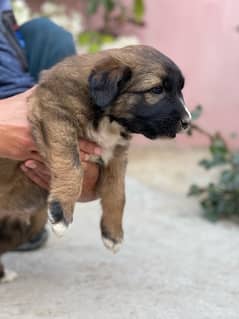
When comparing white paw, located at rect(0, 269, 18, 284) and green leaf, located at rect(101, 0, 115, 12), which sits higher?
green leaf, located at rect(101, 0, 115, 12)

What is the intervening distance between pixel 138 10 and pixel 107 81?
4036 mm

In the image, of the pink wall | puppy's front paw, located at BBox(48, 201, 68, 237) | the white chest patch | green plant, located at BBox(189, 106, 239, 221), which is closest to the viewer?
puppy's front paw, located at BBox(48, 201, 68, 237)

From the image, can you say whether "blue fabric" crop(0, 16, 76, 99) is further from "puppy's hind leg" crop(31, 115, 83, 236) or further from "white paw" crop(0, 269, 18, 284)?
"white paw" crop(0, 269, 18, 284)

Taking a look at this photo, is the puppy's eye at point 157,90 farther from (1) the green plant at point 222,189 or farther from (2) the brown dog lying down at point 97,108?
(1) the green plant at point 222,189

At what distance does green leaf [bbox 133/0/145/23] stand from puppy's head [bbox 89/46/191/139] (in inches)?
151

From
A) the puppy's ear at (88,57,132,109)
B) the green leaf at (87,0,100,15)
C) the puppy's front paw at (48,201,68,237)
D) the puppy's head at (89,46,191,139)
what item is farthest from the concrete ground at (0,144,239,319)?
the green leaf at (87,0,100,15)

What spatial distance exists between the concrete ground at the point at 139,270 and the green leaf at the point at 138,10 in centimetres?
189

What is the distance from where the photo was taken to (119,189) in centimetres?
352

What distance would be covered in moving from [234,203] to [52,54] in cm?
191

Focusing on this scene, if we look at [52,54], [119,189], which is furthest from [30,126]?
[52,54]

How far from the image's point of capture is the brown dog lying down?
10.3 ft

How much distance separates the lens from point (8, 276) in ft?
Answer: 12.4

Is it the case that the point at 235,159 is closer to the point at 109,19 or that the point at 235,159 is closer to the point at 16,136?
the point at 16,136

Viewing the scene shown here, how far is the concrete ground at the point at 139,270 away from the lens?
3395mm
